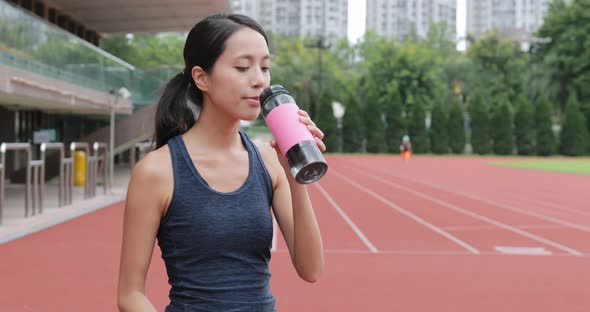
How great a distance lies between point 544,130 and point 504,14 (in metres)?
108

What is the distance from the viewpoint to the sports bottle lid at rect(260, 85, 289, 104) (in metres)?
1.56

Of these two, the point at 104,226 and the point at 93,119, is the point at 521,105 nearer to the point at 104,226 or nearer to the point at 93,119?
the point at 93,119

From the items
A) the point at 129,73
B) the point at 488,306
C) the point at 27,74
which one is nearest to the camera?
the point at 488,306

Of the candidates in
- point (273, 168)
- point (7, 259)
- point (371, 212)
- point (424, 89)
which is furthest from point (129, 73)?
point (424, 89)

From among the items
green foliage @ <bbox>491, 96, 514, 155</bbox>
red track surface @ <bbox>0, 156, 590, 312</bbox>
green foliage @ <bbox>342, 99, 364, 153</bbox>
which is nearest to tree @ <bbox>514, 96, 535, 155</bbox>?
green foliage @ <bbox>491, 96, 514, 155</bbox>

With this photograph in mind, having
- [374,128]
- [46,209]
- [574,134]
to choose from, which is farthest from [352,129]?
[46,209]

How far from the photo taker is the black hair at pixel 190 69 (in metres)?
1.70

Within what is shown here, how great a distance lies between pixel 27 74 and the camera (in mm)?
12883

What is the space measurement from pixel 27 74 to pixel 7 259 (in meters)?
5.82

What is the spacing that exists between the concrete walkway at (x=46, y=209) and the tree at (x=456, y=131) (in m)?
33.8

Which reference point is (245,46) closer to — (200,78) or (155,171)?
(200,78)

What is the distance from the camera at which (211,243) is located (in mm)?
1620

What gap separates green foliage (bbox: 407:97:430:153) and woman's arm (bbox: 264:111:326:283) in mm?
48028

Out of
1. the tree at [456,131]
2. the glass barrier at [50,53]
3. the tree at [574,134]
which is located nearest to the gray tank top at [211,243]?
the glass barrier at [50,53]
